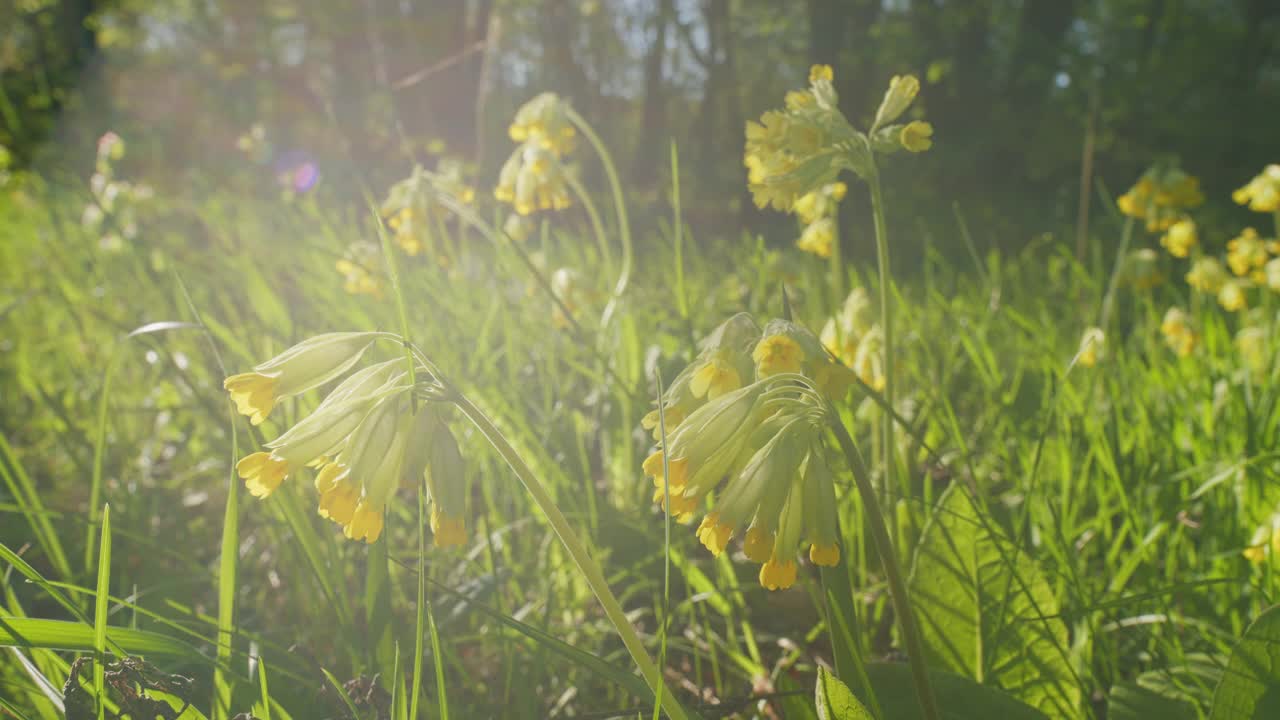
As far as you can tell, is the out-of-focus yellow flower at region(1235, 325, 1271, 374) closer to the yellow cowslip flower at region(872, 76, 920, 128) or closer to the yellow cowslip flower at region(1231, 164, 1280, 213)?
the yellow cowslip flower at region(1231, 164, 1280, 213)

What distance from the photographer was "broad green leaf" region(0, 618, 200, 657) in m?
0.66

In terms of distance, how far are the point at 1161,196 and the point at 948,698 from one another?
97.4 inches

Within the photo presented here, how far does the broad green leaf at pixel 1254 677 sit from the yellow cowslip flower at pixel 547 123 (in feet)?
5.83

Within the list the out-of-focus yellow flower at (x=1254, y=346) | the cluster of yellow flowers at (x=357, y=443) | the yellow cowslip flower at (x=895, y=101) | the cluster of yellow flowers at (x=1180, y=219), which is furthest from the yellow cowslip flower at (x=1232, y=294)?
the cluster of yellow flowers at (x=357, y=443)

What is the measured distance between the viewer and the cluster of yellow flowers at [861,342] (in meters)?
1.58

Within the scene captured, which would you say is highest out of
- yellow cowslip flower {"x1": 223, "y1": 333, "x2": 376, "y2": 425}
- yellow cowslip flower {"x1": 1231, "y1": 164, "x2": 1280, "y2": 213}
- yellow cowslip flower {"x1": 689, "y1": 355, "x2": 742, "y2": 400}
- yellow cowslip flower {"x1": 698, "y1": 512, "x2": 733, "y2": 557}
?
yellow cowslip flower {"x1": 223, "y1": 333, "x2": 376, "y2": 425}

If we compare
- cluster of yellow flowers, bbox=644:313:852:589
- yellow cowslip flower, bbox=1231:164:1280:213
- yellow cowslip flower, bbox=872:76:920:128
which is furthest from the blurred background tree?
cluster of yellow flowers, bbox=644:313:852:589

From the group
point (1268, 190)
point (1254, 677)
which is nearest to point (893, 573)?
point (1254, 677)

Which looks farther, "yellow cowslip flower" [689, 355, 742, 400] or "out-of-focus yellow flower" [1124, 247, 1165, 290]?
"out-of-focus yellow flower" [1124, 247, 1165, 290]

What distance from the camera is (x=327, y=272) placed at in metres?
3.33

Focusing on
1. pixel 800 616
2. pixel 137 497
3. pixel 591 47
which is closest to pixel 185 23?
pixel 591 47

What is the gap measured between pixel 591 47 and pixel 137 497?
8.94 meters

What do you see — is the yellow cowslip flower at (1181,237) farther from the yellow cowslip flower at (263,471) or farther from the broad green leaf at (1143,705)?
the yellow cowslip flower at (263,471)

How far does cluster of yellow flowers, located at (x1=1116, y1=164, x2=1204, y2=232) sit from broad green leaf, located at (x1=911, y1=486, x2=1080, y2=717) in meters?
2.07
